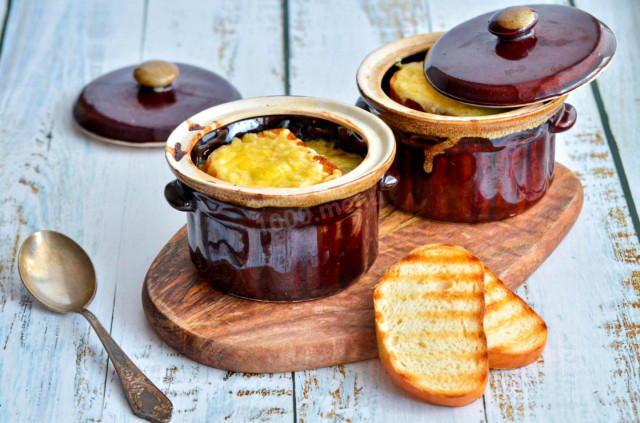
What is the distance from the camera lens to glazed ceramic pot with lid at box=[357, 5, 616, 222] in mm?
2773

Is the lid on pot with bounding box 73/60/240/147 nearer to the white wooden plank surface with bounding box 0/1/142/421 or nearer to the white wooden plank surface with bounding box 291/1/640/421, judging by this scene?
the white wooden plank surface with bounding box 0/1/142/421

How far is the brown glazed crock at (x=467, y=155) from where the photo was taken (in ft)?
9.28

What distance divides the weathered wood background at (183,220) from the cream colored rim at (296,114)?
0.49 m

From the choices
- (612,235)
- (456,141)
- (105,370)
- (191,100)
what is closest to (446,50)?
(456,141)

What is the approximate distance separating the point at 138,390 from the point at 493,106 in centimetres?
128

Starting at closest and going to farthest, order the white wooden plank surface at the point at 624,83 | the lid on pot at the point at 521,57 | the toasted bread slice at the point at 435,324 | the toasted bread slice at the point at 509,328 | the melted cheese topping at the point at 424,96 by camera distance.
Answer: the toasted bread slice at the point at 435,324 → the toasted bread slice at the point at 509,328 → the lid on pot at the point at 521,57 → the melted cheese topping at the point at 424,96 → the white wooden plank surface at the point at 624,83

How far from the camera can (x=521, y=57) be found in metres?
2.83

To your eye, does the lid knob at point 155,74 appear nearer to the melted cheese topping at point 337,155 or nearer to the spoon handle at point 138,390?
the melted cheese topping at point 337,155

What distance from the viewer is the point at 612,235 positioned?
3104 mm

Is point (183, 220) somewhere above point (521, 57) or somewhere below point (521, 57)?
below

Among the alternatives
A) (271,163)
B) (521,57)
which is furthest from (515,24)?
(271,163)

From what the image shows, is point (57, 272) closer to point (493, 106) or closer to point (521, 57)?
point (493, 106)

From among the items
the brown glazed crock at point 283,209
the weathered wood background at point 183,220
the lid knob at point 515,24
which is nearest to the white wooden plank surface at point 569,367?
the weathered wood background at point 183,220

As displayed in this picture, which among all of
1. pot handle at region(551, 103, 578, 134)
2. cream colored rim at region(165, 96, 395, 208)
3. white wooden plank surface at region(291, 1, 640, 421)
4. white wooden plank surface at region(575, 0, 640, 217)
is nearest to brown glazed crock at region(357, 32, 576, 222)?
pot handle at region(551, 103, 578, 134)
